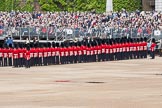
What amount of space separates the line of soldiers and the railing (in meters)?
4.17

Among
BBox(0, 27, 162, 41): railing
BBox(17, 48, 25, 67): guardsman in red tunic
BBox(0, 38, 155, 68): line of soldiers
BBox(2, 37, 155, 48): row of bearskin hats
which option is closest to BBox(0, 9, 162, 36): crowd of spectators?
BBox(0, 27, 162, 41): railing

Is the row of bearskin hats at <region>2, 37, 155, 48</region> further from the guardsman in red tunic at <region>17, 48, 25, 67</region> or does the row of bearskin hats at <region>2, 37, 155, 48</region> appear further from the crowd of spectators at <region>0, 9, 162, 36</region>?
the crowd of spectators at <region>0, 9, 162, 36</region>

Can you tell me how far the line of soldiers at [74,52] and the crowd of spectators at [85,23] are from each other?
544cm

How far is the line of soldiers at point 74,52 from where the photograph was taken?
2010 inches

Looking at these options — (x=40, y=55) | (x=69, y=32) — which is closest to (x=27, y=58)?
(x=40, y=55)

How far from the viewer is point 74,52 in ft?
183

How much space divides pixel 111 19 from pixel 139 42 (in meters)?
12.9

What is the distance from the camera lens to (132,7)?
4050 inches

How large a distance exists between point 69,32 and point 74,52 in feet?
40.4

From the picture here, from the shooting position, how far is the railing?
6600 cm

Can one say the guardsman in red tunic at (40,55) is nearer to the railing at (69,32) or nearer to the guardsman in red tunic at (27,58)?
the guardsman in red tunic at (27,58)

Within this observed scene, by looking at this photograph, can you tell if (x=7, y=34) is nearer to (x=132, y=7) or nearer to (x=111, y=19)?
(x=111, y=19)

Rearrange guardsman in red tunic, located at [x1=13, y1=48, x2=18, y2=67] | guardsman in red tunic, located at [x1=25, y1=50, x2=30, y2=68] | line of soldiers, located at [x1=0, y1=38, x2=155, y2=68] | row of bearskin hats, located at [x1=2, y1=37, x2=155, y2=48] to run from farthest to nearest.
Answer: row of bearskin hats, located at [x1=2, y1=37, x2=155, y2=48] < line of soldiers, located at [x1=0, y1=38, x2=155, y2=68] < guardsman in red tunic, located at [x1=13, y1=48, x2=18, y2=67] < guardsman in red tunic, located at [x1=25, y1=50, x2=30, y2=68]

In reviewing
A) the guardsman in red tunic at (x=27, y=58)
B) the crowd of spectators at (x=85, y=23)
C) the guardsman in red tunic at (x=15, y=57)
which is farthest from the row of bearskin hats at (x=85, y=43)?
the crowd of spectators at (x=85, y=23)
